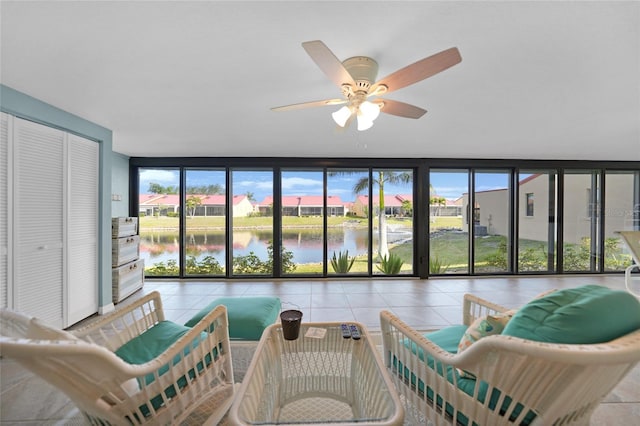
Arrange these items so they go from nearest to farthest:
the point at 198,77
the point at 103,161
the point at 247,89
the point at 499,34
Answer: the point at 499,34
the point at 198,77
the point at 247,89
the point at 103,161

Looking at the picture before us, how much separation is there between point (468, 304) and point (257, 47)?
2.29 meters

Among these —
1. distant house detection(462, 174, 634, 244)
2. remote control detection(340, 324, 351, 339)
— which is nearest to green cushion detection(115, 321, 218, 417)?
remote control detection(340, 324, 351, 339)

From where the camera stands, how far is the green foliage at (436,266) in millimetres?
4734

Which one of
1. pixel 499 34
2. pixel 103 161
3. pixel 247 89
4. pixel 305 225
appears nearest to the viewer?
pixel 499 34

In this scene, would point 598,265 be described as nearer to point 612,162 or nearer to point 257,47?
point 612,162

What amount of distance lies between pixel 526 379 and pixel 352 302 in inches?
103

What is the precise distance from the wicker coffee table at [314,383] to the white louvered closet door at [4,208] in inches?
95.0

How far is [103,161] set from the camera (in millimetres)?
3021

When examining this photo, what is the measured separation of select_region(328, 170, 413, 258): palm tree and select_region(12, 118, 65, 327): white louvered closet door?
3642mm

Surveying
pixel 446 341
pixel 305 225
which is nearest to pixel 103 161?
pixel 305 225

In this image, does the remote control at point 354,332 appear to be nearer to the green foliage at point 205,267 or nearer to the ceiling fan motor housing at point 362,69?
the ceiling fan motor housing at point 362,69

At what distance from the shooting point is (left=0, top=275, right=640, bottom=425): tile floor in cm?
161

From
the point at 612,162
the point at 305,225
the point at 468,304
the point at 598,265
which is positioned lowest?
the point at 598,265

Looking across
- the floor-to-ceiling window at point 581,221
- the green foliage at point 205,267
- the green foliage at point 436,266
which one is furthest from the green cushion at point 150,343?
the floor-to-ceiling window at point 581,221
